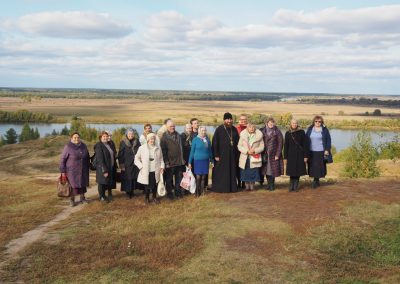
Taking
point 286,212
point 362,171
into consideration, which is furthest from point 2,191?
point 362,171

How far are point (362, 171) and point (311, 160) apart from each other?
17180mm

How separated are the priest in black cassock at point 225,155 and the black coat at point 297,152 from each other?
1.55m

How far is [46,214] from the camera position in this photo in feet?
38.8

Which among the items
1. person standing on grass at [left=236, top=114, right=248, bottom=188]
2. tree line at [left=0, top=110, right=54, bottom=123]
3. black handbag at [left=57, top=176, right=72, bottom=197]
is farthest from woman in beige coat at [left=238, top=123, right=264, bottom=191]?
tree line at [left=0, top=110, right=54, bottom=123]

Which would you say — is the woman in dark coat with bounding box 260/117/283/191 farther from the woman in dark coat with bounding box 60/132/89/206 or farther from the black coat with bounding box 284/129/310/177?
the woman in dark coat with bounding box 60/132/89/206

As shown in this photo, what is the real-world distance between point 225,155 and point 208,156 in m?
0.51

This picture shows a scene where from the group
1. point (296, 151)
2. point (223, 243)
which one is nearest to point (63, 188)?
point (223, 243)

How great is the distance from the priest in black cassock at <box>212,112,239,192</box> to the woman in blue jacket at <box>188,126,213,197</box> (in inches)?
11.3

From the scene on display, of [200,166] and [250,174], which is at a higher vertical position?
[200,166]

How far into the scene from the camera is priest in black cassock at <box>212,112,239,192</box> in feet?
41.2

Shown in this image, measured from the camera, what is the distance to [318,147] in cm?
1279

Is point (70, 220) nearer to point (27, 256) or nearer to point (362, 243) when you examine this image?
point (27, 256)

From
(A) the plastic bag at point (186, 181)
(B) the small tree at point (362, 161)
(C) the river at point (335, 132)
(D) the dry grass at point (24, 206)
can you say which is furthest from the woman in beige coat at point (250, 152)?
(C) the river at point (335, 132)

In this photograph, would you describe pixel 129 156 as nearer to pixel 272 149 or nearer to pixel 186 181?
pixel 186 181
